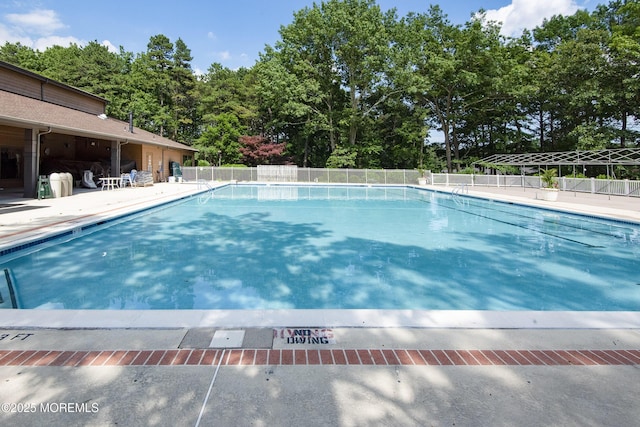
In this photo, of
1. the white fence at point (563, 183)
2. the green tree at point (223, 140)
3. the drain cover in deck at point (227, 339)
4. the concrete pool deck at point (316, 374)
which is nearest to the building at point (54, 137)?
the green tree at point (223, 140)

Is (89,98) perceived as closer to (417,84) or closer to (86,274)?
(86,274)

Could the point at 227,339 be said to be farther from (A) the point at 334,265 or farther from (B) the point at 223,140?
(B) the point at 223,140

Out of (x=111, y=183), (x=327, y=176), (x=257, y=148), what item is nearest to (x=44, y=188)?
(x=111, y=183)

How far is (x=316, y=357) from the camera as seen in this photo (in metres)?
2.51

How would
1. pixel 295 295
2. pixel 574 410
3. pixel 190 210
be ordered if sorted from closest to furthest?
1. pixel 574 410
2. pixel 295 295
3. pixel 190 210

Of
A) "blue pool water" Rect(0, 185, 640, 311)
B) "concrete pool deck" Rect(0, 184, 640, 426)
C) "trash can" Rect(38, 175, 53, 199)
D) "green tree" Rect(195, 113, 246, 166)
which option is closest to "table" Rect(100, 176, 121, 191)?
"trash can" Rect(38, 175, 53, 199)

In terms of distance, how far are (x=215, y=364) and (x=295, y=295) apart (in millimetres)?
2355

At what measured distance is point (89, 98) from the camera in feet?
67.1

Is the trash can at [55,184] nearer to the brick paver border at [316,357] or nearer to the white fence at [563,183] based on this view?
the brick paver border at [316,357]

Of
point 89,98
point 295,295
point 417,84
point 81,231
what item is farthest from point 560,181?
point 89,98

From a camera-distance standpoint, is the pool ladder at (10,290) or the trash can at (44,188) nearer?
the pool ladder at (10,290)

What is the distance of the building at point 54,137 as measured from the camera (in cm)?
1252

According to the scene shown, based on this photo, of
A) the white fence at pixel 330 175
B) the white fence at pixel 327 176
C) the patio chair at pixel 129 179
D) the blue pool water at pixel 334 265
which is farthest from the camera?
the white fence at pixel 330 175

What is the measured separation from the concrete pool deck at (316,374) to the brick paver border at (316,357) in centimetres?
1
